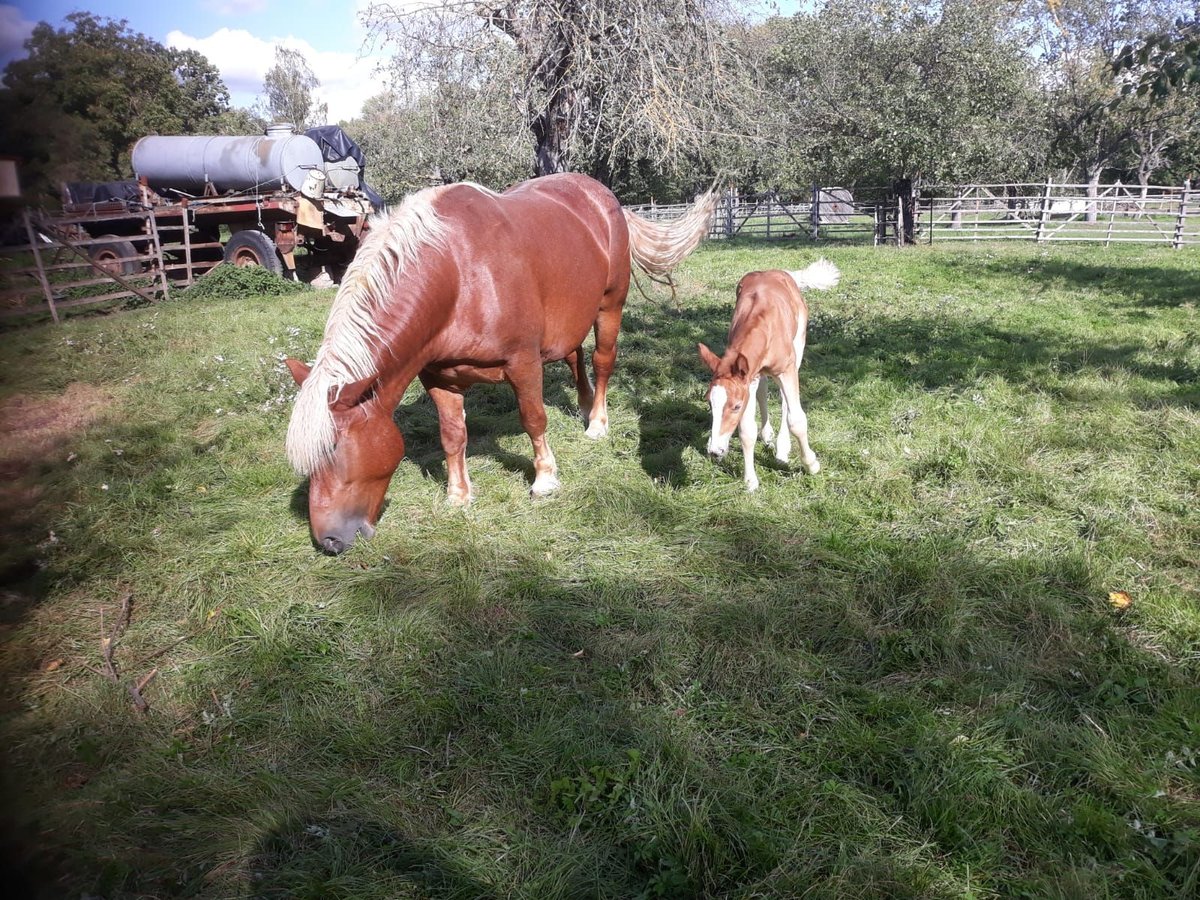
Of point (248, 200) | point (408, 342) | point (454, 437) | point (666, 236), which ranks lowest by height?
point (454, 437)

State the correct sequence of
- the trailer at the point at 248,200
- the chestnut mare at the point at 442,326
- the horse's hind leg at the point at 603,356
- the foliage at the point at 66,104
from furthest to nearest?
the trailer at the point at 248,200, the horse's hind leg at the point at 603,356, the chestnut mare at the point at 442,326, the foliage at the point at 66,104

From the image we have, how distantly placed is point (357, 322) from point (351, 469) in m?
0.82

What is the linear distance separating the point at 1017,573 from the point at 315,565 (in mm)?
3970

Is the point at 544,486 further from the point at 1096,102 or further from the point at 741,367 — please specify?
the point at 1096,102

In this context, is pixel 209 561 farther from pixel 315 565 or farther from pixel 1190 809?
pixel 1190 809

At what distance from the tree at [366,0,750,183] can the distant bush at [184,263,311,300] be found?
713cm

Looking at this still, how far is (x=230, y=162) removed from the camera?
1565 cm

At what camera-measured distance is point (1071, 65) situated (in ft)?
104

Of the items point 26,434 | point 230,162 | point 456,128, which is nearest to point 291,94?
point 230,162

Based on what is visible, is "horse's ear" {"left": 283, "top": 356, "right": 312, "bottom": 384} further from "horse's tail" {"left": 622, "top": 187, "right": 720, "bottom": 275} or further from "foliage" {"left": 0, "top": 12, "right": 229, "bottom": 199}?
"horse's tail" {"left": 622, "top": 187, "right": 720, "bottom": 275}

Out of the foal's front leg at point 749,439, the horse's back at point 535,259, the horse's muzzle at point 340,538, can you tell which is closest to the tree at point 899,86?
the horse's back at point 535,259

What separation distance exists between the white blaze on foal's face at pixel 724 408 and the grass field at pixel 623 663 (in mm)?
517

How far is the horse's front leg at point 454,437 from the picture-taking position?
16.2 ft

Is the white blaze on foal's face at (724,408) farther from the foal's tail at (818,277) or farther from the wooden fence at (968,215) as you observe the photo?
the wooden fence at (968,215)
